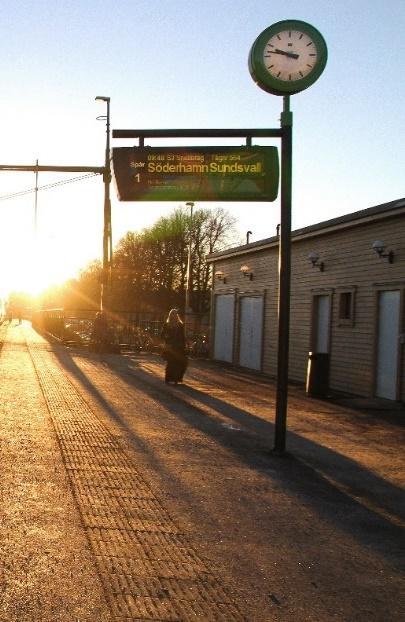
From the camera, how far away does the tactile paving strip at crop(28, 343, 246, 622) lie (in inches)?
161

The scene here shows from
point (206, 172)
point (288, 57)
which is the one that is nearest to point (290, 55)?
point (288, 57)

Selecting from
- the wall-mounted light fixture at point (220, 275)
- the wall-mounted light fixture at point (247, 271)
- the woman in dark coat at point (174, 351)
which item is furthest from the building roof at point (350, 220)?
the wall-mounted light fixture at point (220, 275)

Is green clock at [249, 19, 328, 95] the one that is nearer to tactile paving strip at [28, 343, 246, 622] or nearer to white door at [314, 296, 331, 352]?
tactile paving strip at [28, 343, 246, 622]

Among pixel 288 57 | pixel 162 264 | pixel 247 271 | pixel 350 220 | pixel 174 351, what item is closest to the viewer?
pixel 288 57

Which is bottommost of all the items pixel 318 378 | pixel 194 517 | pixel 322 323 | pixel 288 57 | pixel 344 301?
pixel 194 517

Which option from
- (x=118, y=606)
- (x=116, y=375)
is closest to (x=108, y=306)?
(x=116, y=375)

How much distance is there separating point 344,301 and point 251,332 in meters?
7.48

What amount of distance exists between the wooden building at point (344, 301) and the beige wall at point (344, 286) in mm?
23

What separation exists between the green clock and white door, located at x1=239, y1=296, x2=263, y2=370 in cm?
1634

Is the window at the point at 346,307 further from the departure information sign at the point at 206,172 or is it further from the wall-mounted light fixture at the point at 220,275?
the wall-mounted light fixture at the point at 220,275

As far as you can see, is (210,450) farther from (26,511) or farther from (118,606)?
(118,606)

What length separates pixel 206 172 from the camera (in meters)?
9.29

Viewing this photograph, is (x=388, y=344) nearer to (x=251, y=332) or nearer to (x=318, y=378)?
(x=318, y=378)

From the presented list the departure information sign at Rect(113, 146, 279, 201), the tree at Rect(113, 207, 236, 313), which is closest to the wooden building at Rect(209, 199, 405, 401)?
the departure information sign at Rect(113, 146, 279, 201)
